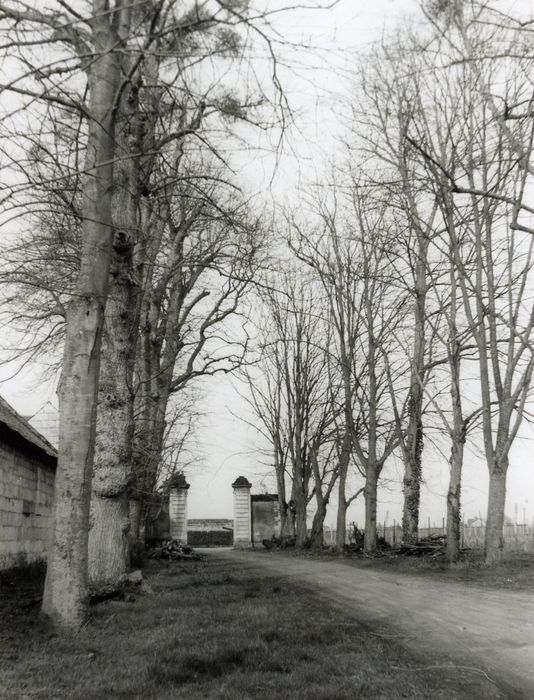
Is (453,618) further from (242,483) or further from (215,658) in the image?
(242,483)

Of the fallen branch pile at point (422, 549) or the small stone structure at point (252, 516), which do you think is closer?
the fallen branch pile at point (422, 549)

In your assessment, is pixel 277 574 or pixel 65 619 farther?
pixel 277 574

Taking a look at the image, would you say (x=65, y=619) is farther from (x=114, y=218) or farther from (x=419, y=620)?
(x=114, y=218)

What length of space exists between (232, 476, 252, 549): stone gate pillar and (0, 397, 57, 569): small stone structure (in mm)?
24689

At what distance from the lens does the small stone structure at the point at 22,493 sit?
12242mm

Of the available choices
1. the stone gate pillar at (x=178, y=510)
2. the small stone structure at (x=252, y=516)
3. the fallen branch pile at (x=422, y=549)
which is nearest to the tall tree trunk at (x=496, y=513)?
the fallen branch pile at (x=422, y=549)

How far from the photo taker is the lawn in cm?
455

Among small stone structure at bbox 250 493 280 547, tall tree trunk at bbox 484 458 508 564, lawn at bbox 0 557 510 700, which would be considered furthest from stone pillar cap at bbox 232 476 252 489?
lawn at bbox 0 557 510 700

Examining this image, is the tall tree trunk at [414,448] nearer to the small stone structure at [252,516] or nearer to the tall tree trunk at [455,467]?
the tall tree trunk at [455,467]

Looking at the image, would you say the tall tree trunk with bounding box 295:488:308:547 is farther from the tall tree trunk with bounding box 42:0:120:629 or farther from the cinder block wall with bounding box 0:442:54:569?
the tall tree trunk with bounding box 42:0:120:629

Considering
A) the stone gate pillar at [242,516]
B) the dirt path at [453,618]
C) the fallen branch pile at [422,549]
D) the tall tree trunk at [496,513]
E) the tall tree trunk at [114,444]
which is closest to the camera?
the dirt path at [453,618]

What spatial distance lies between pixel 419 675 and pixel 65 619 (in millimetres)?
3592

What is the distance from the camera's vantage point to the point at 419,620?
24.9 feet

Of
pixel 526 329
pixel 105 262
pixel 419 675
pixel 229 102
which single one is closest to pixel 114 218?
pixel 105 262
